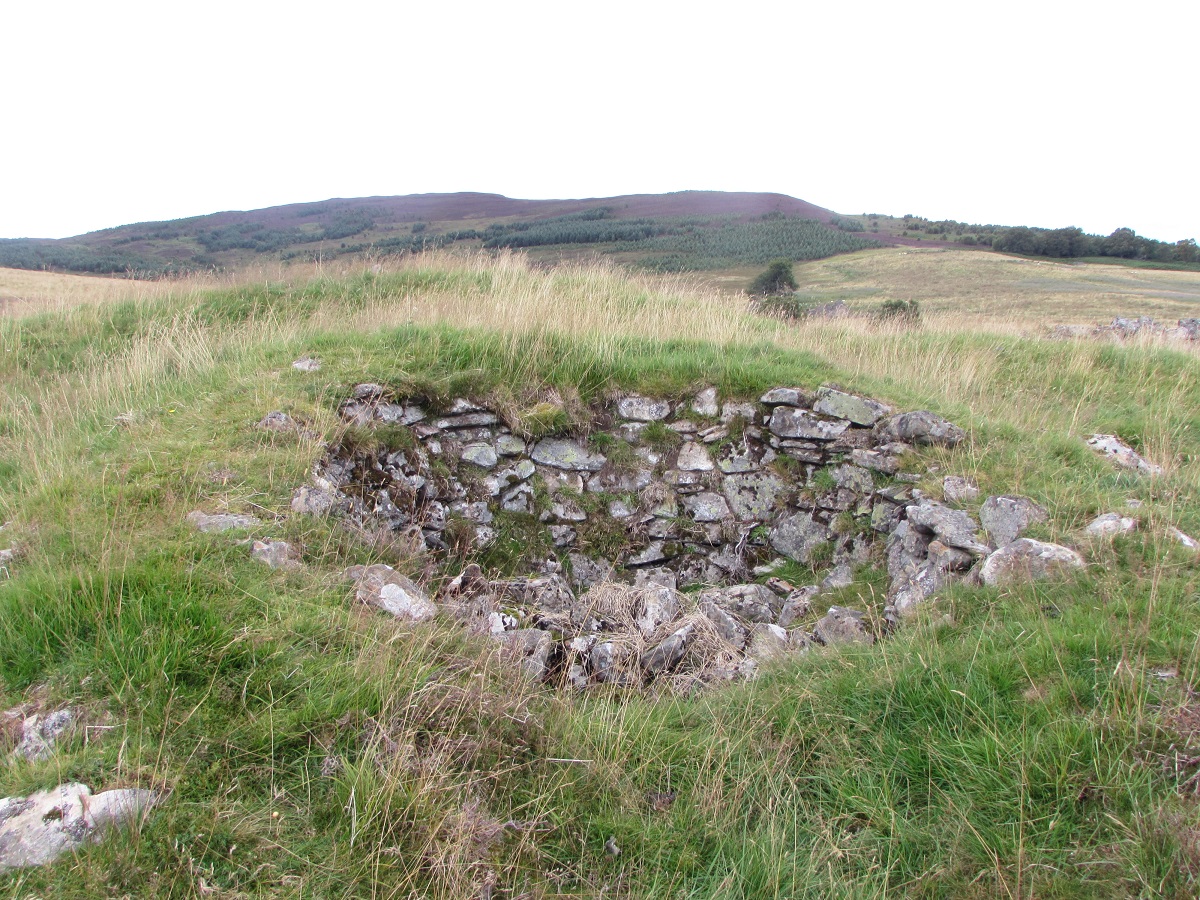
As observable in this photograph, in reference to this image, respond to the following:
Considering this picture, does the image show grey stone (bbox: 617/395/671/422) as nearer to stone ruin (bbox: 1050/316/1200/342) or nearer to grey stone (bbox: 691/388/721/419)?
grey stone (bbox: 691/388/721/419)

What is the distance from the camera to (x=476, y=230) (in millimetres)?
40844

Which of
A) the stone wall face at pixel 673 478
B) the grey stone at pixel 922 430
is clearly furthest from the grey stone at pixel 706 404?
the grey stone at pixel 922 430

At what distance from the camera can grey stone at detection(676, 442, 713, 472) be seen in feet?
22.2

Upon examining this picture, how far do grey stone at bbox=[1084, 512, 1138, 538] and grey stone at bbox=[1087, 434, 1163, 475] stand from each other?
1460 millimetres

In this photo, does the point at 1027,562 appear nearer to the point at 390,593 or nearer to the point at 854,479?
the point at 854,479

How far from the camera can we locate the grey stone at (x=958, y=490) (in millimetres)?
5301

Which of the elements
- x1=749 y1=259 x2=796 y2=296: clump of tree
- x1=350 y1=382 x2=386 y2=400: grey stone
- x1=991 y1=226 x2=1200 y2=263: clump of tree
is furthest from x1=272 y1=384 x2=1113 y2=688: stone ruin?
x1=991 y1=226 x2=1200 y2=263: clump of tree

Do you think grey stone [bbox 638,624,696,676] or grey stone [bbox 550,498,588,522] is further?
grey stone [bbox 550,498,588,522]

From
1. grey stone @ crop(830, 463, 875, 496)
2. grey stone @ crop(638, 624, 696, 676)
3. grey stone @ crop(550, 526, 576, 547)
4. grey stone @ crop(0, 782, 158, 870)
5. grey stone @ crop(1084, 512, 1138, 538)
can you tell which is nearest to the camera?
grey stone @ crop(0, 782, 158, 870)

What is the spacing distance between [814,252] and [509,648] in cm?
4268

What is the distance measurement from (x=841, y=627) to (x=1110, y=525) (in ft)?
6.28

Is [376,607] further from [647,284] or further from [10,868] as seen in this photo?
[647,284]

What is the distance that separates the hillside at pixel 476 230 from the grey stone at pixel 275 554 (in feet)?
96.5

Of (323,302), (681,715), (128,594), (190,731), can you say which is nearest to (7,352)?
(323,302)
